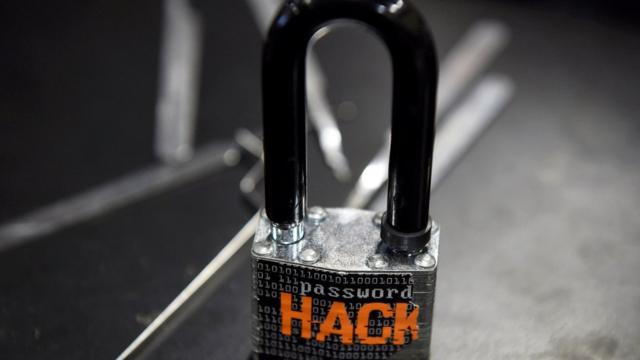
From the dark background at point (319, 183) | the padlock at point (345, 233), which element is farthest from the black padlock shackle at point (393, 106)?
the dark background at point (319, 183)

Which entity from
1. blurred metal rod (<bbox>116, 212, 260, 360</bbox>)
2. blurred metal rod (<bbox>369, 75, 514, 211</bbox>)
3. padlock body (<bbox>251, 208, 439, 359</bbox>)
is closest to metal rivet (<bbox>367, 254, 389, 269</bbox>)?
padlock body (<bbox>251, 208, 439, 359</bbox>)

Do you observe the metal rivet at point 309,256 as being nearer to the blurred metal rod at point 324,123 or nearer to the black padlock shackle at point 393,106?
the black padlock shackle at point 393,106

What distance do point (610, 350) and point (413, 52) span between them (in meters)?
0.32

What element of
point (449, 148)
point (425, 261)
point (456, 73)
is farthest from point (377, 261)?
point (456, 73)

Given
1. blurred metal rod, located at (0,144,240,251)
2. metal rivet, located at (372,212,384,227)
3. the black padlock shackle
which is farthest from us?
blurred metal rod, located at (0,144,240,251)

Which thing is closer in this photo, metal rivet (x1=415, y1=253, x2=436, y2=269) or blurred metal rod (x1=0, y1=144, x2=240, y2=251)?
metal rivet (x1=415, y1=253, x2=436, y2=269)

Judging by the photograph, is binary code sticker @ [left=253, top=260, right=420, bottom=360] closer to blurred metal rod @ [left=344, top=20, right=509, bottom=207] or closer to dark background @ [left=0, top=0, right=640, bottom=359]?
dark background @ [left=0, top=0, right=640, bottom=359]

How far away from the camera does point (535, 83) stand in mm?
1025

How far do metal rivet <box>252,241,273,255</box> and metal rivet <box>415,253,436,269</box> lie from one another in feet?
0.33

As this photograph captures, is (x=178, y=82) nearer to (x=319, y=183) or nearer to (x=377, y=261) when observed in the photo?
(x=319, y=183)

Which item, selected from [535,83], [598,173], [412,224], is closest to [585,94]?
[535,83]

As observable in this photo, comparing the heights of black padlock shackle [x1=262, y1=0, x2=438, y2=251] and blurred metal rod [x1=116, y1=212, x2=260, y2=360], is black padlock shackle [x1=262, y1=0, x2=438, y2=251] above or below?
above

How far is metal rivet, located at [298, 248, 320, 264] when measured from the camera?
1.80 ft

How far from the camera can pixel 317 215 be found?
1.95 ft
